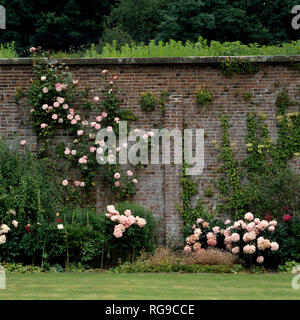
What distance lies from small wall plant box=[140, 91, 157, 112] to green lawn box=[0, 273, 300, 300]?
11.4ft

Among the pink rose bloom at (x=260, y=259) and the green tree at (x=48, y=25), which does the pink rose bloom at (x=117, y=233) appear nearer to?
the pink rose bloom at (x=260, y=259)

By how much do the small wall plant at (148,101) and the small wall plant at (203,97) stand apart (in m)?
0.82

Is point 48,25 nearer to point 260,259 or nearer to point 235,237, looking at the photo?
point 235,237

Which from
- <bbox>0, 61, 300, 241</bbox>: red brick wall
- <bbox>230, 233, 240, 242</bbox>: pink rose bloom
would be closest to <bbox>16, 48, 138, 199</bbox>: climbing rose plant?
<bbox>0, 61, 300, 241</bbox>: red brick wall

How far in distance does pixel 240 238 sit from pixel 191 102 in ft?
9.21

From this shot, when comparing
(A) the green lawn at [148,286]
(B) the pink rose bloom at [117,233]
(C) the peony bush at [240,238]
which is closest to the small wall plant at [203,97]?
(C) the peony bush at [240,238]

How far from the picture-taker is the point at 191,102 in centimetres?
1086

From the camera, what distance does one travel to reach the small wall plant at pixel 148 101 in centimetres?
1077

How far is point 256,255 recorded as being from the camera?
30.9ft

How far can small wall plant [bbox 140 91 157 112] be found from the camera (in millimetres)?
10773

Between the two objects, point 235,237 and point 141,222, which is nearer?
point 235,237

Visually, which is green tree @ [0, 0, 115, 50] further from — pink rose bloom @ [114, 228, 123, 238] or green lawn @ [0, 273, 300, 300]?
green lawn @ [0, 273, 300, 300]

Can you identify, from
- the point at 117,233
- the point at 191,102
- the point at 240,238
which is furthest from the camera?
the point at 191,102

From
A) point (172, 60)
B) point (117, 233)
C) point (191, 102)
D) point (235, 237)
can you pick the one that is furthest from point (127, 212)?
point (172, 60)
